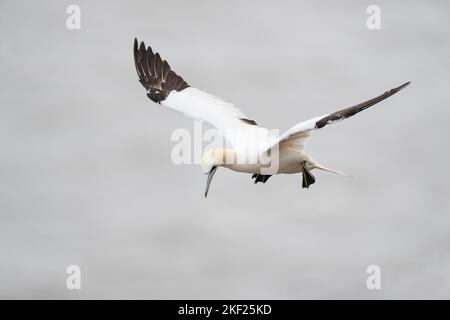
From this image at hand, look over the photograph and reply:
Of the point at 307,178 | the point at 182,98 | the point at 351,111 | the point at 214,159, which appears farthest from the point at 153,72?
Answer: the point at 351,111

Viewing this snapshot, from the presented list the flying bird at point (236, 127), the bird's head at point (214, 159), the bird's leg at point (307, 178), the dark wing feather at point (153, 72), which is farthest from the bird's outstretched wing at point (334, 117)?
the dark wing feather at point (153, 72)

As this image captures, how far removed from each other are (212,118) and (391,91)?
5.86m

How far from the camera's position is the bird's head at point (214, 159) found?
1719 cm

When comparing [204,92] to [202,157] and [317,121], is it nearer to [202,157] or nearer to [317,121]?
[202,157]

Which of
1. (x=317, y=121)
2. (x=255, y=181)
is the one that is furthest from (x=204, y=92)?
(x=317, y=121)

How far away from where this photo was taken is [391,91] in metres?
15.2

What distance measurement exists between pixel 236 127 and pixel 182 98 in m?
1.82

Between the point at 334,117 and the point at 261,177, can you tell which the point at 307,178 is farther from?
the point at 334,117

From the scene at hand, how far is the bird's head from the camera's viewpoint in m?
17.2

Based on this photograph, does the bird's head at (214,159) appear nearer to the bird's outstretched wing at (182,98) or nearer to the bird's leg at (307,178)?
the bird's outstretched wing at (182,98)

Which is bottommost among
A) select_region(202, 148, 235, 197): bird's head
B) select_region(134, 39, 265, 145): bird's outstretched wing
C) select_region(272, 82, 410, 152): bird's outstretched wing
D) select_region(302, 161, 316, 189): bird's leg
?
select_region(302, 161, 316, 189): bird's leg

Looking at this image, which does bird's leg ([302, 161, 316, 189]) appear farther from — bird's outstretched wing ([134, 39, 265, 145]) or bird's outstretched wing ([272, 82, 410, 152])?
bird's outstretched wing ([272, 82, 410, 152])

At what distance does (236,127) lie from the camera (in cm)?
1986

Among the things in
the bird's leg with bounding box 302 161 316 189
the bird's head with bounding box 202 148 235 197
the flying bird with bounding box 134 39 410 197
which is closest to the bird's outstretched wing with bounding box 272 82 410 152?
the flying bird with bounding box 134 39 410 197
